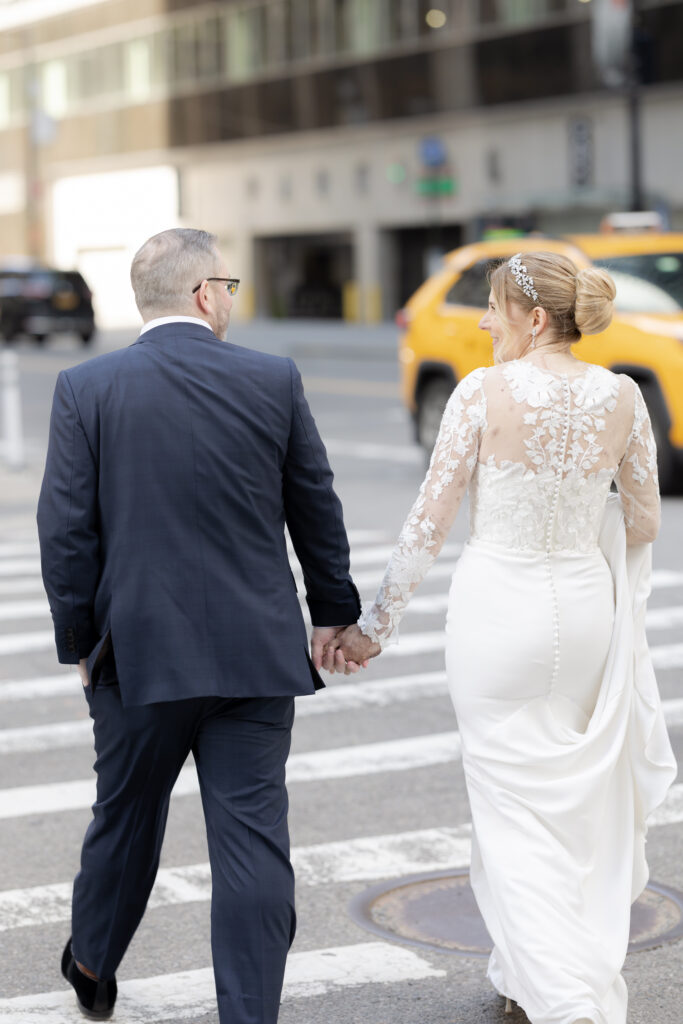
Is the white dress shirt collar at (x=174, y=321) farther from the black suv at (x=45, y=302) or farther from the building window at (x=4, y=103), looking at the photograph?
the building window at (x=4, y=103)

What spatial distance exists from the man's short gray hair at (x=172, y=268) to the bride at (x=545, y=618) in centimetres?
64

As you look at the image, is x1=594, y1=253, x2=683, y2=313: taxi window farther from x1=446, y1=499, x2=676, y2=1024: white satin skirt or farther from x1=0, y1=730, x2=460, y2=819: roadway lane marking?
x1=446, y1=499, x2=676, y2=1024: white satin skirt

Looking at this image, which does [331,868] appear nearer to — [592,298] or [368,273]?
[592,298]

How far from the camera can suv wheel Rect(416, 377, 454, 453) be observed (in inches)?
569

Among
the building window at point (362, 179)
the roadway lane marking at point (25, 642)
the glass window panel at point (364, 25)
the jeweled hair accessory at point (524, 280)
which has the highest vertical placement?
the glass window panel at point (364, 25)

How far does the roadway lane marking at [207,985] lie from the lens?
168 inches

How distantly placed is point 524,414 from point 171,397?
2.58 ft

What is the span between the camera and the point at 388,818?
585cm

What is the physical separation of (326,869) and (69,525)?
1912 millimetres

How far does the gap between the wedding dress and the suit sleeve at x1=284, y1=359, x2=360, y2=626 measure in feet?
0.52

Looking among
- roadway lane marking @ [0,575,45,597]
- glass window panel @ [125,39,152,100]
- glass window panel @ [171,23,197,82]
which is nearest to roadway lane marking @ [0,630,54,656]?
roadway lane marking @ [0,575,45,597]

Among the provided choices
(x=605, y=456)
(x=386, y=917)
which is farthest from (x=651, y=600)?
(x=605, y=456)

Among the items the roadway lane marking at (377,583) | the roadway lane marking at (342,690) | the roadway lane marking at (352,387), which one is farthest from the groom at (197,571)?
the roadway lane marking at (352,387)

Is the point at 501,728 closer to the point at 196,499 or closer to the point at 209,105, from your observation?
the point at 196,499
